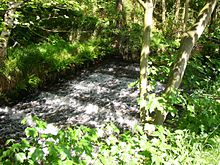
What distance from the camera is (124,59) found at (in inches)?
443

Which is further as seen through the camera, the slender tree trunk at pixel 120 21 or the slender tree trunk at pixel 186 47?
the slender tree trunk at pixel 120 21

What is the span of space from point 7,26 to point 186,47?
3.48 m

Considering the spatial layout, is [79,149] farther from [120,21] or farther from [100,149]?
[120,21]

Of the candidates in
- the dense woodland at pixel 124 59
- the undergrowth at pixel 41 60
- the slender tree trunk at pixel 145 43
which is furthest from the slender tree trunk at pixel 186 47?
the undergrowth at pixel 41 60

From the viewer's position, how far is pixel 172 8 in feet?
52.2

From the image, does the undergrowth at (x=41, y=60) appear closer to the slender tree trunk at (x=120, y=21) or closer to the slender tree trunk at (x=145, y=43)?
the slender tree trunk at (x=120, y=21)

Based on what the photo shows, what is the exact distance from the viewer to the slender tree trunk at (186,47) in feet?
13.2

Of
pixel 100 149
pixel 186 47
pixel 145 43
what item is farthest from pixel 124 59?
pixel 100 149

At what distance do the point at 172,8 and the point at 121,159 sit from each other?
1420 centimetres

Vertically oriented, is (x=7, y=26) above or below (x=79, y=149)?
above

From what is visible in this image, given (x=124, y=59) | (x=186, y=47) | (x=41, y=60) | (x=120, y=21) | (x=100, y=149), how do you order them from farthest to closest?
(x=120, y=21)
(x=124, y=59)
(x=41, y=60)
(x=186, y=47)
(x=100, y=149)

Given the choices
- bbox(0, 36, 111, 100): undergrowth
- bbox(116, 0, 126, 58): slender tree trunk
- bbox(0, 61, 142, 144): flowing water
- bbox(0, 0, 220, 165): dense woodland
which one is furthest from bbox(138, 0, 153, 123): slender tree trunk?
bbox(116, 0, 126, 58): slender tree trunk

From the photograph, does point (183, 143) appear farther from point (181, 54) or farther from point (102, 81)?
point (102, 81)

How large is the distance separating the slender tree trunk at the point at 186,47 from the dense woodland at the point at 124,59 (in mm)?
13
